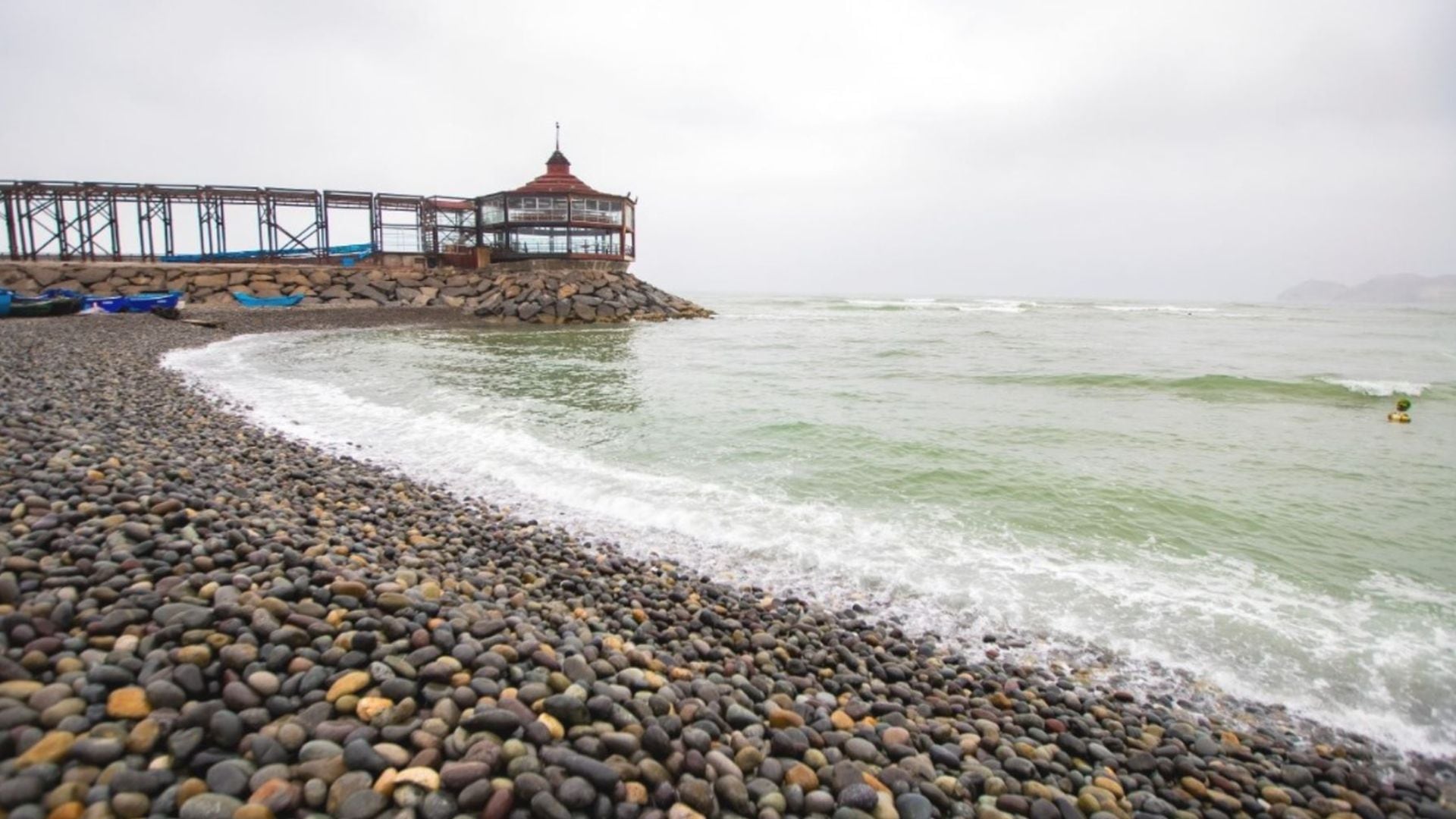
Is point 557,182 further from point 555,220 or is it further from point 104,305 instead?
point 104,305

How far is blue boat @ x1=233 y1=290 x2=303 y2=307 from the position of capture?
1281 inches

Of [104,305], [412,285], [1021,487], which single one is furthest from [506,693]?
[412,285]

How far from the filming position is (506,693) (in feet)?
9.03

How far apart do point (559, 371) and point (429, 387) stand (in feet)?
13.6

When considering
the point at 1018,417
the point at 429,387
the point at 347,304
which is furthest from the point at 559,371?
the point at 347,304

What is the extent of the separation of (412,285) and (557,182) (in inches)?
415

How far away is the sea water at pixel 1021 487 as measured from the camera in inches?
188

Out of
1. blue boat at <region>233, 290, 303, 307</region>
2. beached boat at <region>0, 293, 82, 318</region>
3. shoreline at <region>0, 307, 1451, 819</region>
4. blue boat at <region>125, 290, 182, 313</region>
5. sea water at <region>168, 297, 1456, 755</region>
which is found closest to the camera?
shoreline at <region>0, 307, 1451, 819</region>

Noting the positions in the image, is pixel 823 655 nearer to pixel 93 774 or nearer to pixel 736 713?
pixel 736 713

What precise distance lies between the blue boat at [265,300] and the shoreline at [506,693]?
108 ft

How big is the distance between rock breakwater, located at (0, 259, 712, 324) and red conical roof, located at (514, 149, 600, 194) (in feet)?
13.5

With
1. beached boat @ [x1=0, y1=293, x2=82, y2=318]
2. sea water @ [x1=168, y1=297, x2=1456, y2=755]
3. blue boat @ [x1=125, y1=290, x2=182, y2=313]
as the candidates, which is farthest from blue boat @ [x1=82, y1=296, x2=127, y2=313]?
sea water @ [x1=168, y1=297, x2=1456, y2=755]

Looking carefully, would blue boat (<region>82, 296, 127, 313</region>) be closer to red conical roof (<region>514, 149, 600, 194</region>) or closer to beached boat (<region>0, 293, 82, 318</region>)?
Result: beached boat (<region>0, 293, 82, 318</region>)

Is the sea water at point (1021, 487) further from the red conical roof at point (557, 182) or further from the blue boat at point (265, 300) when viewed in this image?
the red conical roof at point (557, 182)
